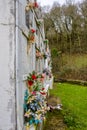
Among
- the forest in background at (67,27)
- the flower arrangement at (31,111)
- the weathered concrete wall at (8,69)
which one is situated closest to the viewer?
the weathered concrete wall at (8,69)

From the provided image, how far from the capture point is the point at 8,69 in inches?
81.6

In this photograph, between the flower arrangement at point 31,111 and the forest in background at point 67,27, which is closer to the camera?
the flower arrangement at point 31,111

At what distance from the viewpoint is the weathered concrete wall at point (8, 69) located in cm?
206

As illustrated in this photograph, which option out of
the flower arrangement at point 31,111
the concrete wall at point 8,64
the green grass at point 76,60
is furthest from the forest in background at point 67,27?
the concrete wall at point 8,64

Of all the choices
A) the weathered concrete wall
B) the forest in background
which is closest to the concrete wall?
the weathered concrete wall

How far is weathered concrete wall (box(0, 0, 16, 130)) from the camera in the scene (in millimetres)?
2064

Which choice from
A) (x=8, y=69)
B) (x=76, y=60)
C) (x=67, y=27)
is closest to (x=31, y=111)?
(x=8, y=69)

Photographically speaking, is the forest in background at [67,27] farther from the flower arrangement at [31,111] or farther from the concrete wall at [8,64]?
the concrete wall at [8,64]

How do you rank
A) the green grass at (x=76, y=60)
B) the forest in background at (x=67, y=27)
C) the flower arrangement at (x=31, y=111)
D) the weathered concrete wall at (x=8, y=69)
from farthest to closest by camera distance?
1. the forest in background at (x=67, y=27)
2. the green grass at (x=76, y=60)
3. the flower arrangement at (x=31, y=111)
4. the weathered concrete wall at (x=8, y=69)

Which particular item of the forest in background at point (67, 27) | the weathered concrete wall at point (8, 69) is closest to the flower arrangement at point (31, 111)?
the weathered concrete wall at point (8, 69)

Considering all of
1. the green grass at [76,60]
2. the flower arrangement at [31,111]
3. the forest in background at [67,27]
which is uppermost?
the forest in background at [67,27]

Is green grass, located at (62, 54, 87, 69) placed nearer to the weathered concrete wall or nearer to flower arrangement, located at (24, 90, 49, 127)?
flower arrangement, located at (24, 90, 49, 127)

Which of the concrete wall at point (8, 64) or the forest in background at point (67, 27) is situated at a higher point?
the forest in background at point (67, 27)

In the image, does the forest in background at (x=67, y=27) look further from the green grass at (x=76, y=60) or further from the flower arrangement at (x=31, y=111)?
the flower arrangement at (x=31, y=111)
